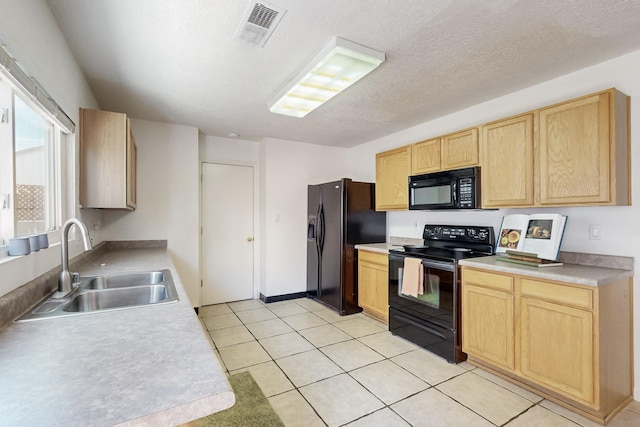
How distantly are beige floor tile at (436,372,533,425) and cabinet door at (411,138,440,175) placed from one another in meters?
1.92

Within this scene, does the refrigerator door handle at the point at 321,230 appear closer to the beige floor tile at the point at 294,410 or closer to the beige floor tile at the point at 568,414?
the beige floor tile at the point at 294,410

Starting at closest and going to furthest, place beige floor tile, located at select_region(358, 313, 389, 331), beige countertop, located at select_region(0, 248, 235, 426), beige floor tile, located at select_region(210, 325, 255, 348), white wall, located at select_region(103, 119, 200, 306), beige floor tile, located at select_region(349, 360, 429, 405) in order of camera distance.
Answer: beige countertop, located at select_region(0, 248, 235, 426)
beige floor tile, located at select_region(349, 360, 429, 405)
beige floor tile, located at select_region(210, 325, 255, 348)
beige floor tile, located at select_region(358, 313, 389, 331)
white wall, located at select_region(103, 119, 200, 306)

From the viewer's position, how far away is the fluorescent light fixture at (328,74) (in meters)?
1.95

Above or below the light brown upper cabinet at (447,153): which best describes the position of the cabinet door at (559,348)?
below

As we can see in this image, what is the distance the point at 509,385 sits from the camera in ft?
7.34

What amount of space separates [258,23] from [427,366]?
284 cm

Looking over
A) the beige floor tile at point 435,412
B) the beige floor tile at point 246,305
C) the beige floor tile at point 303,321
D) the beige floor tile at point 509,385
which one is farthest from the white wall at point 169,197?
the beige floor tile at point 509,385

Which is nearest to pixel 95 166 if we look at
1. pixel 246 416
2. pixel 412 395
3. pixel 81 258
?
pixel 81 258

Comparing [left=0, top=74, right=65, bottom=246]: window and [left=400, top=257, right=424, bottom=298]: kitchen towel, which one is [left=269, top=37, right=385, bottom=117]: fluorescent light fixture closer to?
[left=0, top=74, right=65, bottom=246]: window

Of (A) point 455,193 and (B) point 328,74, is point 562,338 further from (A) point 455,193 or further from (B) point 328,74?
(B) point 328,74

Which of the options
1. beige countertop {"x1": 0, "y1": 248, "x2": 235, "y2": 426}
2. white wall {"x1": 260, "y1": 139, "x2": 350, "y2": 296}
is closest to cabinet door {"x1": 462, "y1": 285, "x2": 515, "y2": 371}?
beige countertop {"x1": 0, "y1": 248, "x2": 235, "y2": 426}

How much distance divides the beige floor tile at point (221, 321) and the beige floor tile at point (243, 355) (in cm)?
60

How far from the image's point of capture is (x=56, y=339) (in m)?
1.01

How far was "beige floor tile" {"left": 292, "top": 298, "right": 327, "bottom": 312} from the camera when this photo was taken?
407cm
